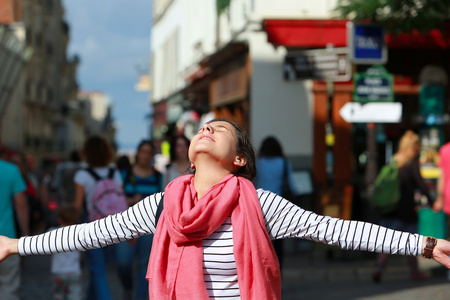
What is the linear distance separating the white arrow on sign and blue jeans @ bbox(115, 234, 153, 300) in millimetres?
5450

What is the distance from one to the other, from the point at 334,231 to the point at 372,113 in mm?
8951

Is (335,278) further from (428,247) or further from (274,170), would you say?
(428,247)

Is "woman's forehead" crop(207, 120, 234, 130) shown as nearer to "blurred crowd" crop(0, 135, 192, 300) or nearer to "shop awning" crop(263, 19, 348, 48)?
"blurred crowd" crop(0, 135, 192, 300)

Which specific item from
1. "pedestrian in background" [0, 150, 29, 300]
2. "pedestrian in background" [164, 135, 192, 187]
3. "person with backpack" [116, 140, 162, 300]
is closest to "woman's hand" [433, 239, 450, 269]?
"pedestrian in background" [0, 150, 29, 300]

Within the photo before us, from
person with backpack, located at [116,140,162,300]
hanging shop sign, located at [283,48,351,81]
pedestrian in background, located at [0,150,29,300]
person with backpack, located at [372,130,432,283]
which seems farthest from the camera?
hanging shop sign, located at [283,48,351,81]

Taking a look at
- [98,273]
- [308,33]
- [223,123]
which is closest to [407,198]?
[98,273]

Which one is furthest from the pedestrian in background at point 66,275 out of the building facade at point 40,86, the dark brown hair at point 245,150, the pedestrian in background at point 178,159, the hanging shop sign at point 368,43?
the building facade at point 40,86

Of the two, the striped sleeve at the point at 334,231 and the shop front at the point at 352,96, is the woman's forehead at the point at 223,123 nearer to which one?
the striped sleeve at the point at 334,231

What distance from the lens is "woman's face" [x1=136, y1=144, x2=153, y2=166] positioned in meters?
8.10

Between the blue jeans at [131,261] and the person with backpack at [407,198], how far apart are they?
3824mm

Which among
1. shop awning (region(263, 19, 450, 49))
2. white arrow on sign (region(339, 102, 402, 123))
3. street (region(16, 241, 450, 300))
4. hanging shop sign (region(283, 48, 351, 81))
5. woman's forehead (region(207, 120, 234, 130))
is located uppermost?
shop awning (region(263, 19, 450, 49))

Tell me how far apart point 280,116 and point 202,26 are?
9.22m

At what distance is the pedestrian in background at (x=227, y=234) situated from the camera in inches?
123

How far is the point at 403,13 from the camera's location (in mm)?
12453
